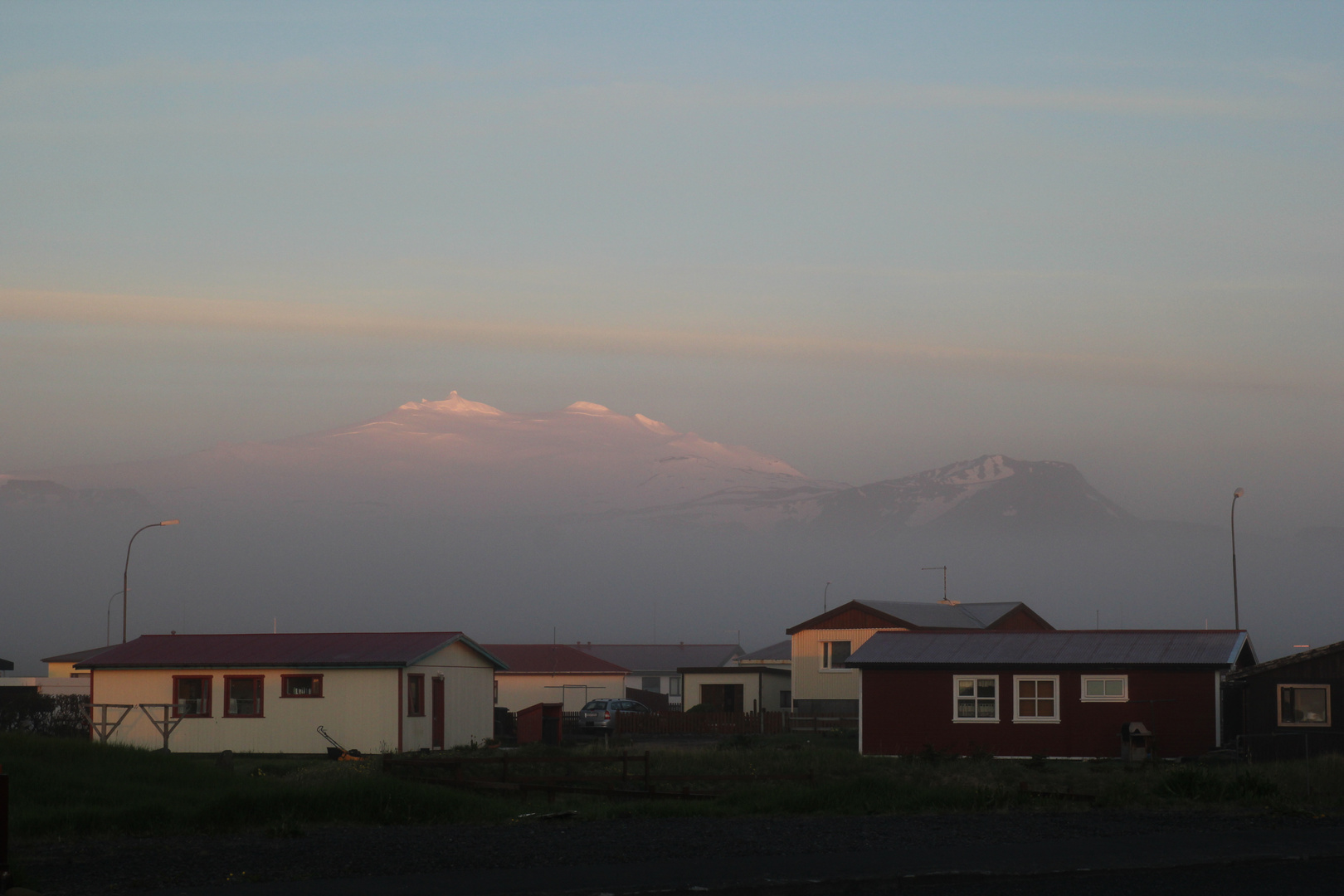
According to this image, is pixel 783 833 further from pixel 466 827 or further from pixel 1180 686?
pixel 1180 686

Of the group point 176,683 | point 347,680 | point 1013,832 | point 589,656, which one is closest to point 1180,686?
point 1013,832

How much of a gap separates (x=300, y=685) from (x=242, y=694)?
5.61 ft

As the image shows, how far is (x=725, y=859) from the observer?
15.8 meters

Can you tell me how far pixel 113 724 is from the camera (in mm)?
37656

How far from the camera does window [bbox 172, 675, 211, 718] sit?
37.9m

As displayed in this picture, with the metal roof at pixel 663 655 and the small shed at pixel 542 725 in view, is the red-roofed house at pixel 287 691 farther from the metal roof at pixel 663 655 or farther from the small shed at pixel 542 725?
the metal roof at pixel 663 655

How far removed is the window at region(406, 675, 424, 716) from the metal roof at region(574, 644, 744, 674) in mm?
43698

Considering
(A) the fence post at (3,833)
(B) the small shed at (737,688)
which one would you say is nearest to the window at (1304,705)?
(A) the fence post at (3,833)

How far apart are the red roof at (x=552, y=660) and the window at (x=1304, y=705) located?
4279 centimetres

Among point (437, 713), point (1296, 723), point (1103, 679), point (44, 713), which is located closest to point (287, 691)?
point (437, 713)

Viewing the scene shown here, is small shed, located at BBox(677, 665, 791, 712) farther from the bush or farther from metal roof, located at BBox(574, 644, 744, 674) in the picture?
the bush

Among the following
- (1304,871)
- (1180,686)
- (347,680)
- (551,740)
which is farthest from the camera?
(551,740)

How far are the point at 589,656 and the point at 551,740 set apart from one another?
104 ft

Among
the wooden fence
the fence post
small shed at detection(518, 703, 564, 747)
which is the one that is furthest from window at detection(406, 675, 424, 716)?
the fence post
